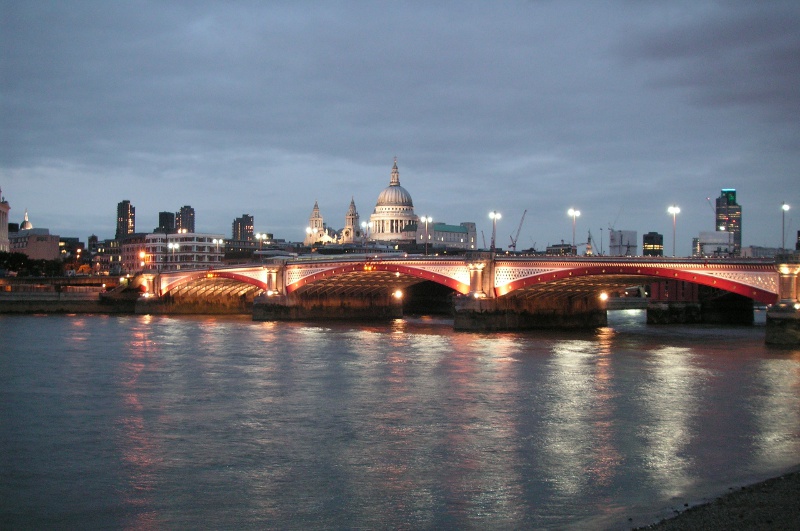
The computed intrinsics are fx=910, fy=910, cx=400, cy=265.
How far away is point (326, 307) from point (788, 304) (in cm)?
3980

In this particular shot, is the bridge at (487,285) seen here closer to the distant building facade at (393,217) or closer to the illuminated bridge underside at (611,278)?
the illuminated bridge underside at (611,278)

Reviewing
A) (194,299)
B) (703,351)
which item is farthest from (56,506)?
(194,299)

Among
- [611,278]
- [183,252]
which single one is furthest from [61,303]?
[611,278]

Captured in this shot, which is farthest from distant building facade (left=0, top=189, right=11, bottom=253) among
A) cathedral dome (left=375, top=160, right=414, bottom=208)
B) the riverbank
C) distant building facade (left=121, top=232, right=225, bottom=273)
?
the riverbank

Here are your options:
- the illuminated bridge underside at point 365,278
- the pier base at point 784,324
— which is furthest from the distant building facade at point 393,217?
the pier base at point 784,324

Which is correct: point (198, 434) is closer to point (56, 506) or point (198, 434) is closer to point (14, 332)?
point (56, 506)

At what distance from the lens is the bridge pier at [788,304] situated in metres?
40.8

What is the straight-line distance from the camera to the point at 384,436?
843 inches

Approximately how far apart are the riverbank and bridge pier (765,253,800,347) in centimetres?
2757

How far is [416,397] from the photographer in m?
27.8

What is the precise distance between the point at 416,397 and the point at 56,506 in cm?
1381

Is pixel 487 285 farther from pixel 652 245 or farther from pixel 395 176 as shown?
pixel 395 176

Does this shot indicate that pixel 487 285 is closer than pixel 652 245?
Yes

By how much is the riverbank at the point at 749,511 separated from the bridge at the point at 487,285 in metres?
28.3
